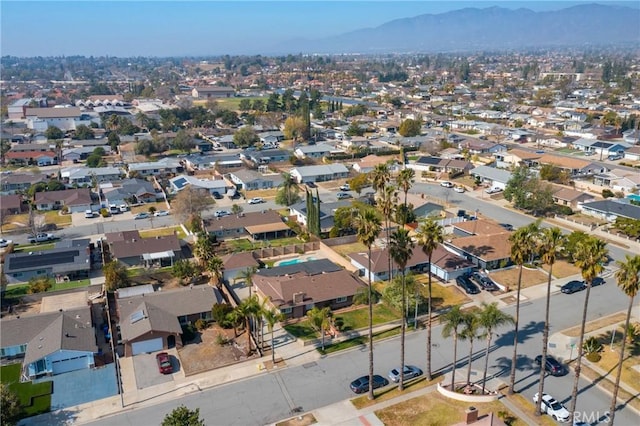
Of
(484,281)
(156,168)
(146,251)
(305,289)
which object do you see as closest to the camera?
(305,289)

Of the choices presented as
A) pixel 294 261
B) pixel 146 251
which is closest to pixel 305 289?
pixel 294 261

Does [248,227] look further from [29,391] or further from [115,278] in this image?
[29,391]

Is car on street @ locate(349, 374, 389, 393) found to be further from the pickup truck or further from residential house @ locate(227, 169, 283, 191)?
residential house @ locate(227, 169, 283, 191)

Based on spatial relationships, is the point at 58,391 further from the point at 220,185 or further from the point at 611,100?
the point at 611,100

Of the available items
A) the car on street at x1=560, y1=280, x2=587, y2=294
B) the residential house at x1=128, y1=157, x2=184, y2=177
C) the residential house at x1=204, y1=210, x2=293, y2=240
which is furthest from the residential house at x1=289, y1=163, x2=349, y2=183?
the car on street at x1=560, y1=280, x2=587, y2=294

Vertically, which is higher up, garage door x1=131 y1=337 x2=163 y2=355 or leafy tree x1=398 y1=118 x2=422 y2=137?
leafy tree x1=398 y1=118 x2=422 y2=137
